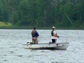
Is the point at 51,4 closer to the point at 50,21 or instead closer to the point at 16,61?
the point at 50,21

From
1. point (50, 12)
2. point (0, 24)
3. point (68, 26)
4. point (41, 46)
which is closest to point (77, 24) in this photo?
point (68, 26)

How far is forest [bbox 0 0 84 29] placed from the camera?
141 meters

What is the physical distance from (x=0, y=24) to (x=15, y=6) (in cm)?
996

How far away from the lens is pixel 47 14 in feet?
485

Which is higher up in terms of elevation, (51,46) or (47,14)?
(51,46)

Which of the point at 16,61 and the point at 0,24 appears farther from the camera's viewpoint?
the point at 0,24

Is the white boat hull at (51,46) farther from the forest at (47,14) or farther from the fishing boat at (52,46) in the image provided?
the forest at (47,14)

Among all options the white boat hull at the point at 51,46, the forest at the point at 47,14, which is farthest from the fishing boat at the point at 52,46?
the forest at the point at 47,14

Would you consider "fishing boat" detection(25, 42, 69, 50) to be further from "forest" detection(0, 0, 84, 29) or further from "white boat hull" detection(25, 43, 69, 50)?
"forest" detection(0, 0, 84, 29)

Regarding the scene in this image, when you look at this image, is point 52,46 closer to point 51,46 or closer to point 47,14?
point 51,46

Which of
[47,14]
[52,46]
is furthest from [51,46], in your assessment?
[47,14]

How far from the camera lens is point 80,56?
42219 mm

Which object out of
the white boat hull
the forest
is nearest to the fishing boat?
the white boat hull

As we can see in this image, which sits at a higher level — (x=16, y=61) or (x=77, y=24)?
(x=16, y=61)
